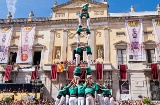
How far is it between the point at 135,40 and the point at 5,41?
17.1 m

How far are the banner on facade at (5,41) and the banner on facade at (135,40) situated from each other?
621 inches

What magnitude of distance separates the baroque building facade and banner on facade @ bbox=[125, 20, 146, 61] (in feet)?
1.98

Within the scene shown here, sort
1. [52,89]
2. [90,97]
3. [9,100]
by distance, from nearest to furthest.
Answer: [90,97] → [9,100] → [52,89]

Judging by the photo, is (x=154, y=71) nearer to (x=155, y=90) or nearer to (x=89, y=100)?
(x=155, y=90)

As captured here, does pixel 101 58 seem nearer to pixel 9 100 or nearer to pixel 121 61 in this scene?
pixel 121 61

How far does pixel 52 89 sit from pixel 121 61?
361 inches

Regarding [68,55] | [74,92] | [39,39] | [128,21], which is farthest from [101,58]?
[74,92]

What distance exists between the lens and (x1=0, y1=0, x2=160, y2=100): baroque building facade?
81.8 feet

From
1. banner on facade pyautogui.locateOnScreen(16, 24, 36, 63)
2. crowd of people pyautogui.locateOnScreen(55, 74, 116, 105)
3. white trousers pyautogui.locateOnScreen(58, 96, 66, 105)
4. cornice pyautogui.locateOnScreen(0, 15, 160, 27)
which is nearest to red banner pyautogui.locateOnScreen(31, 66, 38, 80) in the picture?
banner on facade pyautogui.locateOnScreen(16, 24, 36, 63)

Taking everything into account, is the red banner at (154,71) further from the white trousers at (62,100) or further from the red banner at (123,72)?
the white trousers at (62,100)

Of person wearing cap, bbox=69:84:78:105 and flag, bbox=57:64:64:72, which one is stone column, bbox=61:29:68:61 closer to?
flag, bbox=57:64:64:72

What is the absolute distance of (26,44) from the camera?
28328mm

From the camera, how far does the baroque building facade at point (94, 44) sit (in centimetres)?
2494

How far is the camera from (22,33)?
95.3 ft
